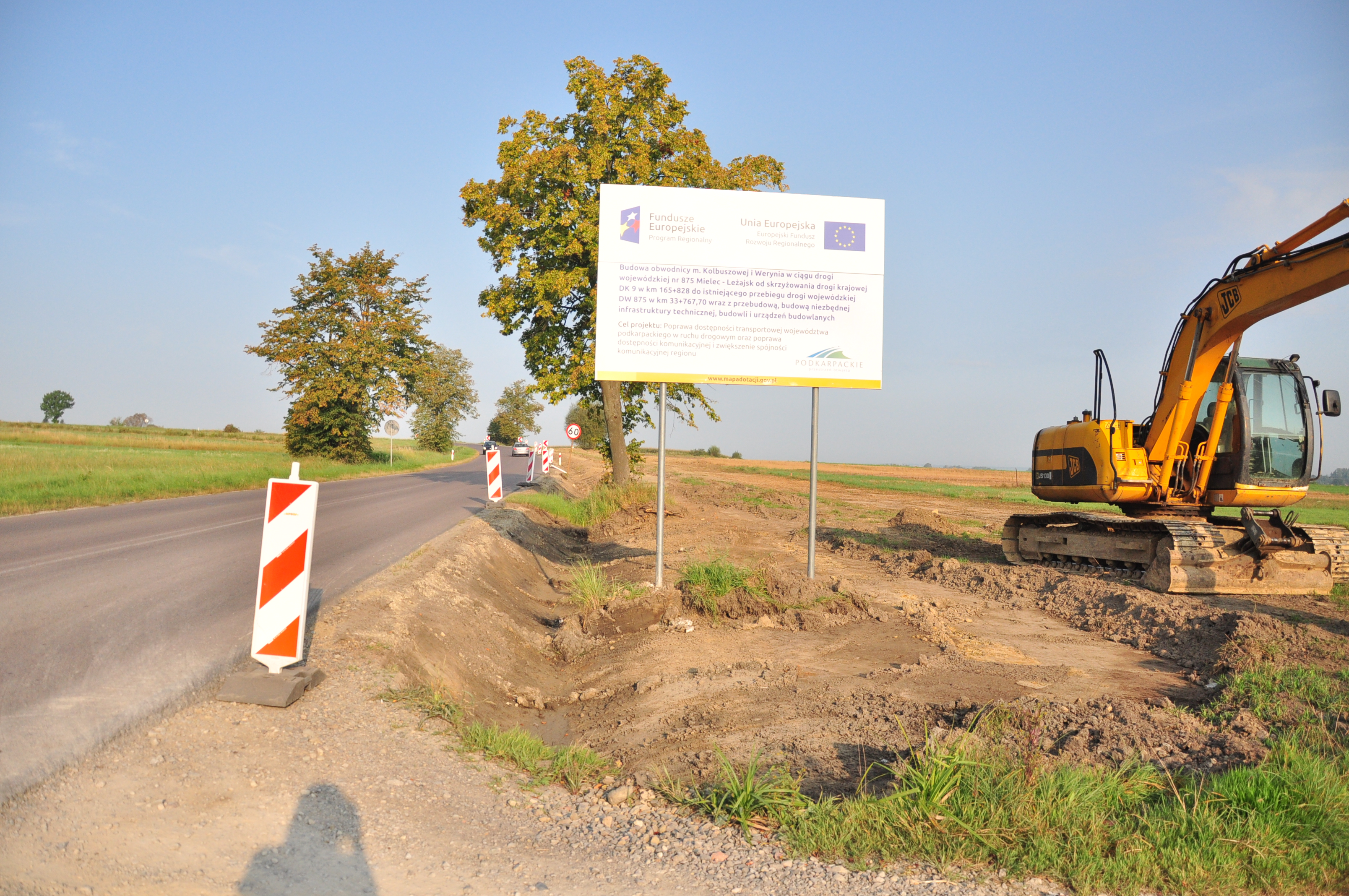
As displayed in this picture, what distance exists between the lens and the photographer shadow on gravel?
309 cm

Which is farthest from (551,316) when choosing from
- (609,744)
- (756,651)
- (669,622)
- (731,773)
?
(731,773)

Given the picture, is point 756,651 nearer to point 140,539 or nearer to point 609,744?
point 609,744

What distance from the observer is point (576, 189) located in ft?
66.8

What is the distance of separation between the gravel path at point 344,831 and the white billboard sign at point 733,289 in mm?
5942

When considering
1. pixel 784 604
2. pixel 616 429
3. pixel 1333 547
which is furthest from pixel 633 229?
pixel 616 429

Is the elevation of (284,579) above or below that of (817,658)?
above

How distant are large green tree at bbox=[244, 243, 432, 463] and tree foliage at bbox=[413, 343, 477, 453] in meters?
0.80

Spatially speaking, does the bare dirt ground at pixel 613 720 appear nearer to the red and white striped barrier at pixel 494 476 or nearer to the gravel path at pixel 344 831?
the gravel path at pixel 344 831

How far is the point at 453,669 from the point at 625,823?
3218mm

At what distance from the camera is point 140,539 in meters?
11.7

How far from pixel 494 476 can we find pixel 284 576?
51.8 feet

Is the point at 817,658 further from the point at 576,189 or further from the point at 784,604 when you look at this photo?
the point at 576,189

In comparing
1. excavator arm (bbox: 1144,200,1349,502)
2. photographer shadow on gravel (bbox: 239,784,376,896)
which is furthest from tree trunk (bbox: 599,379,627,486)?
photographer shadow on gravel (bbox: 239,784,376,896)

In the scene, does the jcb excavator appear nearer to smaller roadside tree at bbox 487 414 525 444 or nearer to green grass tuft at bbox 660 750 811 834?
green grass tuft at bbox 660 750 811 834
